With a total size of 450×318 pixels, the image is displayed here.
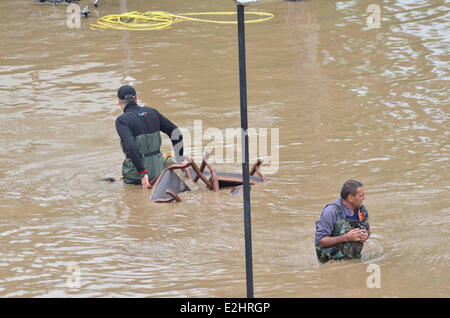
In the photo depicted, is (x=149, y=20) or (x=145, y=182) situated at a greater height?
(x=149, y=20)

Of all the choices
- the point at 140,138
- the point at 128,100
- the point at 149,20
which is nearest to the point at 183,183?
the point at 140,138

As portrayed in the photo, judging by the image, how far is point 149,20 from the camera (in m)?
23.2

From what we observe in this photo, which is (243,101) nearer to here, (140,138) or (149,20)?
(140,138)

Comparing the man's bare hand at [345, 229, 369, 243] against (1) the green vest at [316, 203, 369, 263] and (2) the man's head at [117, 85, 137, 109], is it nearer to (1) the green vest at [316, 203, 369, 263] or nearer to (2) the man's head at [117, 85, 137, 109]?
(1) the green vest at [316, 203, 369, 263]

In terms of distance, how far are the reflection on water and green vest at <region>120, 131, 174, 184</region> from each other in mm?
325

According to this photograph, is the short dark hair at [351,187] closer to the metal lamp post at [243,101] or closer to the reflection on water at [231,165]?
the reflection on water at [231,165]

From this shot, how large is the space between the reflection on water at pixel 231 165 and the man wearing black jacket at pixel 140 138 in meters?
0.39

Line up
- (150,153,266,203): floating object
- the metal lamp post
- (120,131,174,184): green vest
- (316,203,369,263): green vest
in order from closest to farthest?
1. the metal lamp post
2. (316,203,369,263): green vest
3. (150,153,266,203): floating object
4. (120,131,174,184): green vest

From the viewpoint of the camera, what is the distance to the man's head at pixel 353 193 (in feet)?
21.9

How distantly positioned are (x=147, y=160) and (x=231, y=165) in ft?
5.07

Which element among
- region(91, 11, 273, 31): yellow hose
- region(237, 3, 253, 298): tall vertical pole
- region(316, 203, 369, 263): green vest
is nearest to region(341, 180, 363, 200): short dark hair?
→ region(316, 203, 369, 263): green vest

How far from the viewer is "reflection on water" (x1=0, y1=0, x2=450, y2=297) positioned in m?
7.13

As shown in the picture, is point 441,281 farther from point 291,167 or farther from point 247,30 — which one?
point 247,30

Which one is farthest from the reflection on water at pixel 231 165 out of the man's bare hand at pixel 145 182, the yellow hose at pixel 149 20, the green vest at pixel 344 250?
the yellow hose at pixel 149 20
